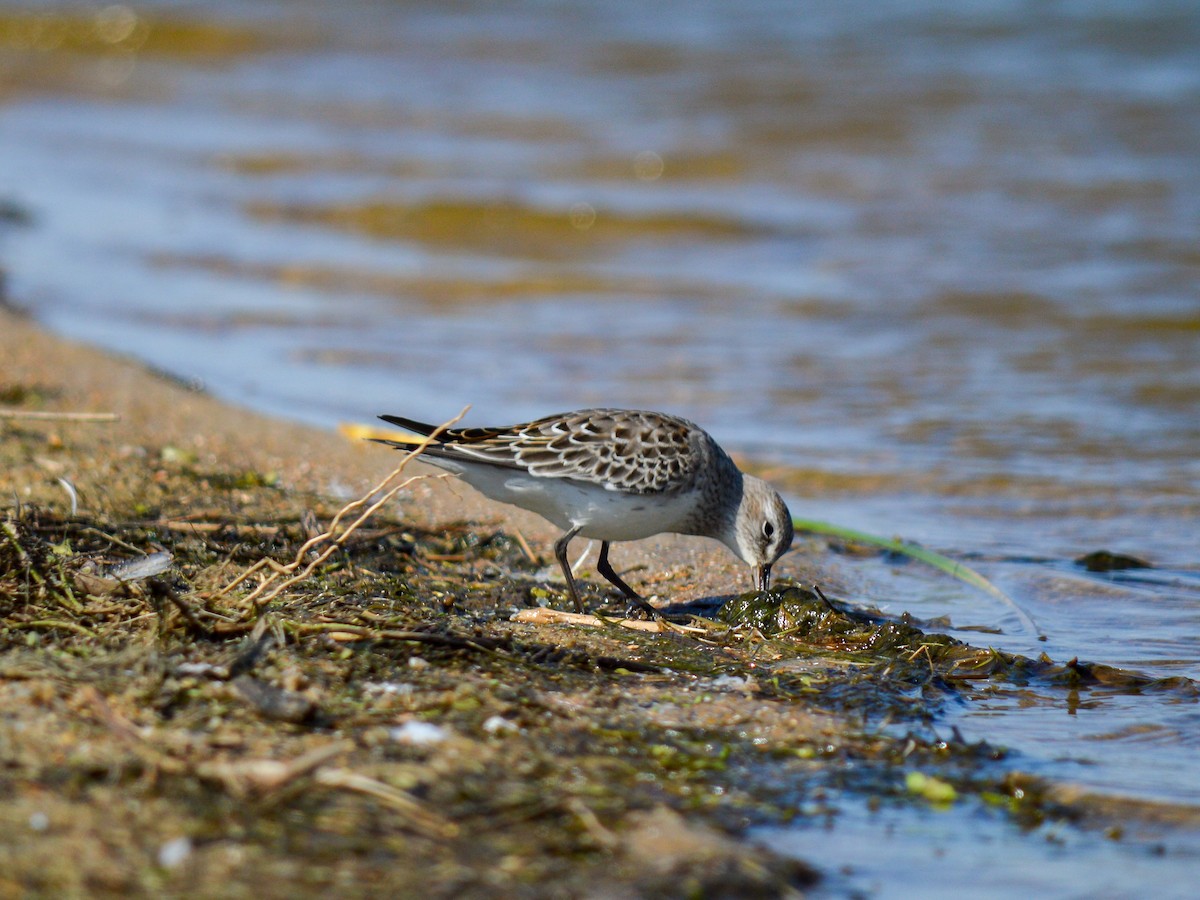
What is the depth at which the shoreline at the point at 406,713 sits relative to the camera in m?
2.95

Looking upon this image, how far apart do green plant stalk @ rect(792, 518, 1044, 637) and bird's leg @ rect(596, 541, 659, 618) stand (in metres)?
0.92

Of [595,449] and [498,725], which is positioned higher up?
[595,449]

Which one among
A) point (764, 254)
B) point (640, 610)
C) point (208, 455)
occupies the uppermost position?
point (764, 254)

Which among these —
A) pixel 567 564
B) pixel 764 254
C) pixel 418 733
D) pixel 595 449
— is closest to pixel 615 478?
pixel 595 449

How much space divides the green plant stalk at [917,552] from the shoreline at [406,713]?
305 millimetres

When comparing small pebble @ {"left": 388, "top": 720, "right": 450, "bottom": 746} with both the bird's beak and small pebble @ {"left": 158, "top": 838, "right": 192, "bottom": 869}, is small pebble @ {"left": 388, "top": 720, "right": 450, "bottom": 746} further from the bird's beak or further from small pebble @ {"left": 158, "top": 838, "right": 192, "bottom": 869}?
the bird's beak

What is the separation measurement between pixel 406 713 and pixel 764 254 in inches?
369

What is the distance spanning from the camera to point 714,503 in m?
5.11

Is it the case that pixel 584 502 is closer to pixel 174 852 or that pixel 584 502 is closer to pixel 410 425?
pixel 410 425

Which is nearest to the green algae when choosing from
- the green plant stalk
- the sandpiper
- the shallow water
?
the sandpiper

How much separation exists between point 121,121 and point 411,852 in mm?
16086

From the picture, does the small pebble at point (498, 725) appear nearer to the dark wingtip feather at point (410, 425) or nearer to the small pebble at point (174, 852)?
the small pebble at point (174, 852)

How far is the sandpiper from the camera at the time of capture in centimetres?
486

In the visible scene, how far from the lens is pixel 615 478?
4.84 m
